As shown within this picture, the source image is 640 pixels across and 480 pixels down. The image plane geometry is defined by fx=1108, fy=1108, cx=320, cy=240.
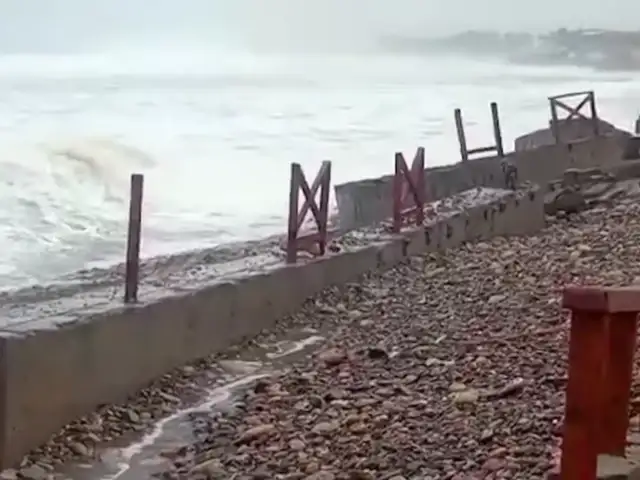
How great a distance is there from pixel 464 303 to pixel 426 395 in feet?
7.88

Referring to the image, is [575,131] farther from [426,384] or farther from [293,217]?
[426,384]

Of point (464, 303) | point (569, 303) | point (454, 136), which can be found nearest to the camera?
point (569, 303)

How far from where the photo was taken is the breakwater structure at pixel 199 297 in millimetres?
5273

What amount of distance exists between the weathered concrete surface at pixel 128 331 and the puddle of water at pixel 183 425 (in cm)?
24

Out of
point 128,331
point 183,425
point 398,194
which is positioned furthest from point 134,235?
point 398,194

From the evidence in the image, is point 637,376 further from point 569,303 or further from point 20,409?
point 20,409

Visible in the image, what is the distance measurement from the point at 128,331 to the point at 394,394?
1.52 metres

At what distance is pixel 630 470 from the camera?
2531mm

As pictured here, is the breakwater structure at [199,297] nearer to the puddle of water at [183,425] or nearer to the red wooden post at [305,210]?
the red wooden post at [305,210]

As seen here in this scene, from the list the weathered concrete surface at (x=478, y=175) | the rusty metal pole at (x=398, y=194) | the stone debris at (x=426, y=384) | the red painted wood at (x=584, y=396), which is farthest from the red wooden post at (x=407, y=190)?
the red painted wood at (x=584, y=396)

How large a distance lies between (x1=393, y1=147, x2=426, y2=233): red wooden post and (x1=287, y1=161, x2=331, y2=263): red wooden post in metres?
1.01

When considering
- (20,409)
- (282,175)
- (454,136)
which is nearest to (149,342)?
(20,409)

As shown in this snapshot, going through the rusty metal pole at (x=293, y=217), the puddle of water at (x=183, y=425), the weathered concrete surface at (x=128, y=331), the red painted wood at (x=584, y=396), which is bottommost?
the puddle of water at (x=183, y=425)

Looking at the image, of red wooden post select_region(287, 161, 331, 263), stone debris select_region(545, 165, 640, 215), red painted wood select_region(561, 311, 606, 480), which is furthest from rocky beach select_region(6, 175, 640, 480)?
stone debris select_region(545, 165, 640, 215)
